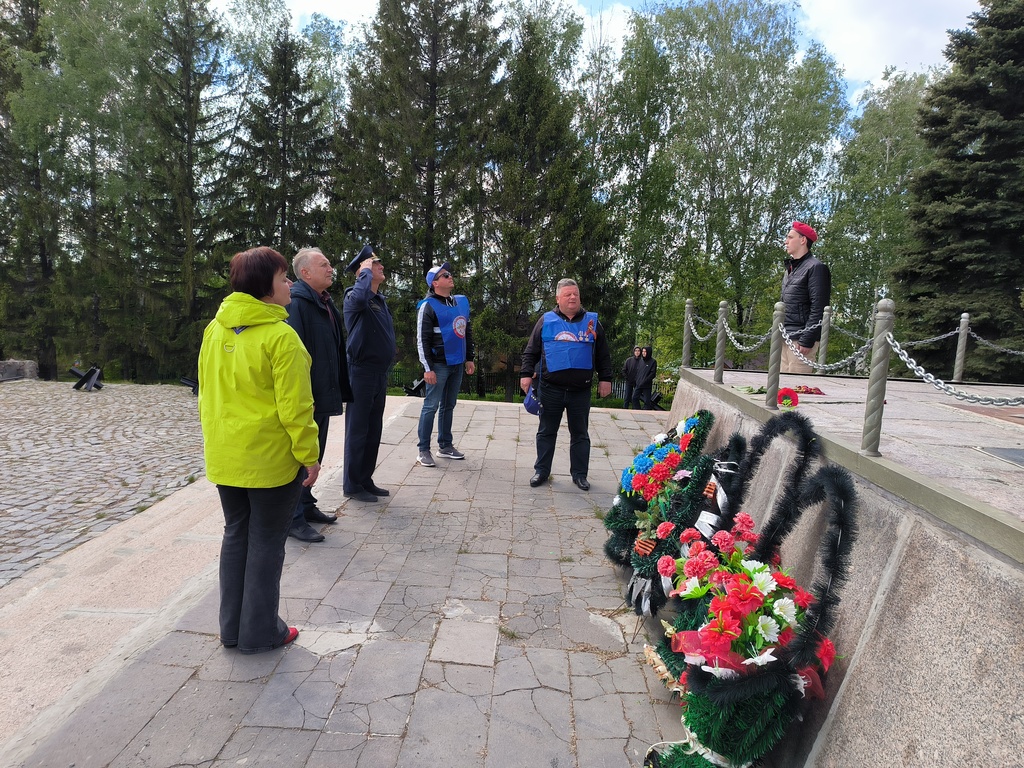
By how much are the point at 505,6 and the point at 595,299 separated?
11262 mm

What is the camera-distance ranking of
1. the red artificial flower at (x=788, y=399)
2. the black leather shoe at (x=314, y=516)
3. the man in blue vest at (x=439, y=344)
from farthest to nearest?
the man in blue vest at (x=439, y=344)
the black leather shoe at (x=314, y=516)
the red artificial flower at (x=788, y=399)

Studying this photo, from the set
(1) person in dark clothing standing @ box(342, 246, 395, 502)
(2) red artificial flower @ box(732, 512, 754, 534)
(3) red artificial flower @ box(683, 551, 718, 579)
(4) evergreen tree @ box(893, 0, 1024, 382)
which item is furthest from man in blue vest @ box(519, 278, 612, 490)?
(4) evergreen tree @ box(893, 0, 1024, 382)

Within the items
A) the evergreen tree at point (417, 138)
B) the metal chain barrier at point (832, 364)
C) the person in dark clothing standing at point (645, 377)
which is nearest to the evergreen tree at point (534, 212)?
the evergreen tree at point (417, 138)

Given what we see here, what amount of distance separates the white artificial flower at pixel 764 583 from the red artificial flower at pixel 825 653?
0.23 metres

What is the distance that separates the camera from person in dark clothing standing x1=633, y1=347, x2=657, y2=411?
13102 millimetres

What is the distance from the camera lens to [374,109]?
70.3 feet

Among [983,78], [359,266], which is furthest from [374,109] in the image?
[359,266]

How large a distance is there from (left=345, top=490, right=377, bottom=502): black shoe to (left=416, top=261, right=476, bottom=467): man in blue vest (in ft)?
3.31

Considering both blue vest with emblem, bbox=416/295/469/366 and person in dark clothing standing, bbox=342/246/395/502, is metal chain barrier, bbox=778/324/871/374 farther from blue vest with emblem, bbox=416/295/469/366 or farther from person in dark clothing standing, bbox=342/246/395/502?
person in dark clothing standing, bbox=342/246/395/502

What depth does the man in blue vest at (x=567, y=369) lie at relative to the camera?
5.30 metres

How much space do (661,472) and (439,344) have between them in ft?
9.07

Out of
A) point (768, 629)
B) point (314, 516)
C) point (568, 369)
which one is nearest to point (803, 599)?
point (768, 629)

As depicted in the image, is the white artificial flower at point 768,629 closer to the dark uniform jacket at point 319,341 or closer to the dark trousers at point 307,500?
the dark uniform jacket at point 319,341

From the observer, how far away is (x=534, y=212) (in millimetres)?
20266
